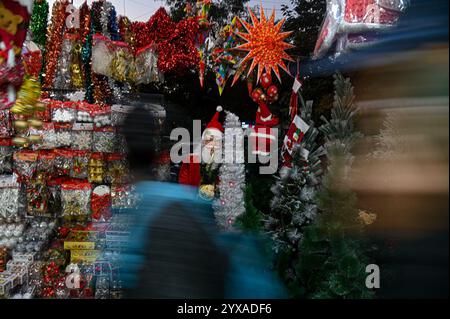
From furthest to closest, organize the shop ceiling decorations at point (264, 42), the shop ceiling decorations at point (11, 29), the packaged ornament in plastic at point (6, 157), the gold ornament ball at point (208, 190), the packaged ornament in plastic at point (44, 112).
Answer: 1. the gold ornament ball at point (208, 190)
2. the shop ceiling decorations at point (264, 42)
3. the packaged ornament in plastic at point (6, 157)
4. the packaged ornament in plastic at point (44, 112)
5. the shop ceiling decorations at point (11, 29)

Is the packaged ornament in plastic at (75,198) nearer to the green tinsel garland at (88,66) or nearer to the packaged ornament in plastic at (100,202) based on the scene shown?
the packaged ornament in plastic at (100,202)

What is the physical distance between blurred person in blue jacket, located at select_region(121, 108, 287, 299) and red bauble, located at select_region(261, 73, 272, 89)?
3447mm

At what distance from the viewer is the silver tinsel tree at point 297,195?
454 cm

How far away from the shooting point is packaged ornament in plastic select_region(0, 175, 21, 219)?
425cm

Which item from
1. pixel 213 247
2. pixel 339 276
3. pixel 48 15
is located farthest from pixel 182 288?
pixel 48 15

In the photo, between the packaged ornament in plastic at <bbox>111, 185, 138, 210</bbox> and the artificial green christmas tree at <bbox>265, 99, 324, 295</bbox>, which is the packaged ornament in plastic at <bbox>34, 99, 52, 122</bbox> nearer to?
the packaged ornament in plastic at <bbox>111, 185, 138, 210</bbox>


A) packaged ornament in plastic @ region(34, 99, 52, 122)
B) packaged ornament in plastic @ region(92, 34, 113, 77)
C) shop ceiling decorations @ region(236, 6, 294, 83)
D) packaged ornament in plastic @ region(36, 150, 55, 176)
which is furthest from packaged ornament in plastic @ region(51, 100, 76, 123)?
shop ceiling decorations @ region(236, 6, 294, 83)

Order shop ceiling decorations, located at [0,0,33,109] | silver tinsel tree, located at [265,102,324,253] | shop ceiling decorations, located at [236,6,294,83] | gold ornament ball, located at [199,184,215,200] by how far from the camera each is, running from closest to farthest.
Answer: shop ceiling decorations, located at [0,0,33,109], silver tinsel tree, located at [265,102,324,253], shop ceiling decorations, located at [236,6,294,83], gold ornament ball, located at [199,184,215,200]

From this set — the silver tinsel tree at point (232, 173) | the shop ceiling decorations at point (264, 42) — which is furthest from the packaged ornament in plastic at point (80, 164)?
the shop ceiling decorations at point (264, 42)

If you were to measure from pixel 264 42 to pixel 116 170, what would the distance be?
6.44 ft

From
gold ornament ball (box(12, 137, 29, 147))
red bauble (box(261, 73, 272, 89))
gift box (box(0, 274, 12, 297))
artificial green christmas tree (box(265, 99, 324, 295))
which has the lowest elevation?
gift box (box(0, 274, 12, 297))

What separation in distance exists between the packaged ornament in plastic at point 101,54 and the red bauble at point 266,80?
65.3 inches

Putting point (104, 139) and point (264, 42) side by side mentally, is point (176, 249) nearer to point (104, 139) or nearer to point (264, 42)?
point (104, 139)
